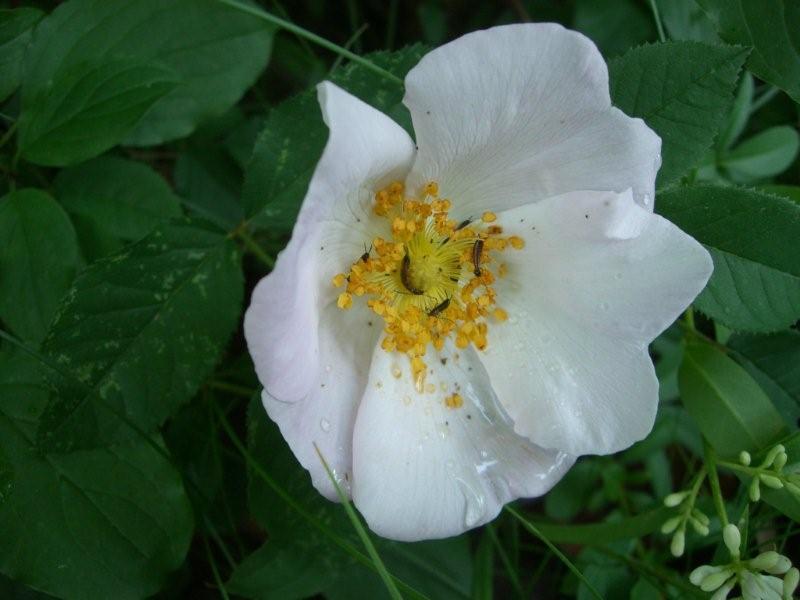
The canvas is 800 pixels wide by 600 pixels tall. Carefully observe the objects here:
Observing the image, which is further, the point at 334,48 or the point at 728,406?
the point at 728,406

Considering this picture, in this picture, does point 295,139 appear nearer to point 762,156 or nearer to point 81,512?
point 81,512

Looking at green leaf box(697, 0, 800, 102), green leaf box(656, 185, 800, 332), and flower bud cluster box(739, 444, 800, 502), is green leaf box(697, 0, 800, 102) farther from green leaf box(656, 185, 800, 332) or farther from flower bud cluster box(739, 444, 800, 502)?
flower bud cluster box(739, 444, 800, 502)

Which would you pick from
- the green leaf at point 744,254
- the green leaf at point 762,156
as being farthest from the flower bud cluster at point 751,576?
the green leaf at point 762,156

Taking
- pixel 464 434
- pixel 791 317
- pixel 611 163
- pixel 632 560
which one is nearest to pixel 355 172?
pixel 611 163

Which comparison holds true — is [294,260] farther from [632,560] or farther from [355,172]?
[632,560]

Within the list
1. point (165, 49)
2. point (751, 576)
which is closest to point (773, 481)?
point (751, 576)

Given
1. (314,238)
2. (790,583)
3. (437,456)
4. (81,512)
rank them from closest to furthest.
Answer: (314,238), (790,583), (437,456), (81,512)

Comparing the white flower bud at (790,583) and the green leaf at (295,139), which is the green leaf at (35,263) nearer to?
the green leaf at (295,139)
